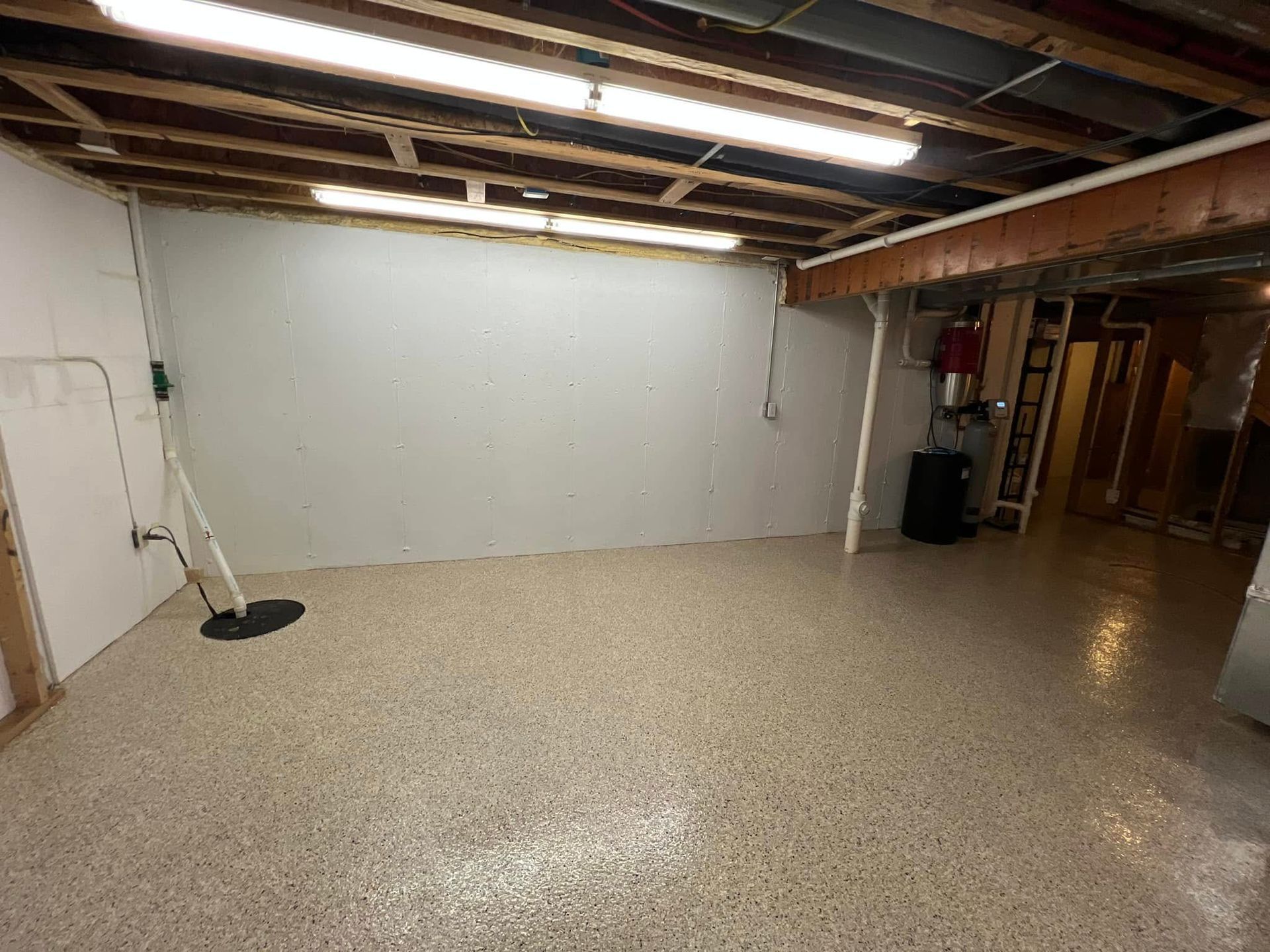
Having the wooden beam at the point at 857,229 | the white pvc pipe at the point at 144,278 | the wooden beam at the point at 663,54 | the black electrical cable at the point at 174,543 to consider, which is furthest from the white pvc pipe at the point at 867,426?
the white pvc pipe at the point at 144,278

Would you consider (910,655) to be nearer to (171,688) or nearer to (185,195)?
(171,688)

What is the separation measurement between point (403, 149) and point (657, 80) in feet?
3.88

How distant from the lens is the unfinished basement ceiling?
53.7 inches

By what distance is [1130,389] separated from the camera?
554 centimetres

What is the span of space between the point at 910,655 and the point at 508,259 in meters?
3.41

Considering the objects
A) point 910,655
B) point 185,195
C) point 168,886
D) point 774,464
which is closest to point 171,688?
point 168,886

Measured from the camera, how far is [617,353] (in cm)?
377

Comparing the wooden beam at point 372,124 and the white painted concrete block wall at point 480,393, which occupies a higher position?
the wooden beam at point 372,124

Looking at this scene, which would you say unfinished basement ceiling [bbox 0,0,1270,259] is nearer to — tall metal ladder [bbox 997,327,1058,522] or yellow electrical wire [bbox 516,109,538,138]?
yellow electrical wire [bbox 516,109,538,138]

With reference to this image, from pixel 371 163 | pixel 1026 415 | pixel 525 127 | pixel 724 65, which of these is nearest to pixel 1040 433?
pixel 1026 415

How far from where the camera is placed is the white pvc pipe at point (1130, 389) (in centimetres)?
501

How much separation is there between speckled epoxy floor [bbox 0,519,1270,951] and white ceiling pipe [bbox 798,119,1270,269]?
219 cm

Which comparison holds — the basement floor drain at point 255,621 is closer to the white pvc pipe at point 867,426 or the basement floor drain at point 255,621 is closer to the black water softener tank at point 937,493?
the white pvc pipe at point 867,426

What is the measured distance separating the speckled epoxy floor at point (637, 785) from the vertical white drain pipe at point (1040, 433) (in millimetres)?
1871
